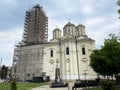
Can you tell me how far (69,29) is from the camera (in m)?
55.7

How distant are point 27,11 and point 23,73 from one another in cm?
2421

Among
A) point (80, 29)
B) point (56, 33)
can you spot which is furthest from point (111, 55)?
point (56, 33)

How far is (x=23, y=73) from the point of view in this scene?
5994 centimetres

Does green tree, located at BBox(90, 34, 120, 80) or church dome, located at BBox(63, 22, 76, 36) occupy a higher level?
church dome, located at BBox(63, 22, 76, 36)

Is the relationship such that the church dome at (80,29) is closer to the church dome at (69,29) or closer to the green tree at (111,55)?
the church dome at (69,29)

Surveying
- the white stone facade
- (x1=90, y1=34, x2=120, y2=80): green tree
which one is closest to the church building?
the white stone facade

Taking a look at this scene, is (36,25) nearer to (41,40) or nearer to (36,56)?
(41,40)

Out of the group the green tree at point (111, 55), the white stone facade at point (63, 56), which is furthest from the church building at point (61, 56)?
the green tree at point (111, 55)

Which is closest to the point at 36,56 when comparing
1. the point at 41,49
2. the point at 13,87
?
the point at 41,49

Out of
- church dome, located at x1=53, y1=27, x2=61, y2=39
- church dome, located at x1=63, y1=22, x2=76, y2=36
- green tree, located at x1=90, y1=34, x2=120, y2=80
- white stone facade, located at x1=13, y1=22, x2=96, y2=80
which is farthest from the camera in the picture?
church dome, located at x1=53, y1=27, x2=61, y2=39

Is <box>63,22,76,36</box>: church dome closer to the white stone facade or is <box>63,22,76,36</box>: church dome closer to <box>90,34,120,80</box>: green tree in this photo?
the white stone facade

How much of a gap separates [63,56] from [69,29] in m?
9.02

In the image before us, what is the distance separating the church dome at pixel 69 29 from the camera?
182ft

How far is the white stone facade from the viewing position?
163ft
